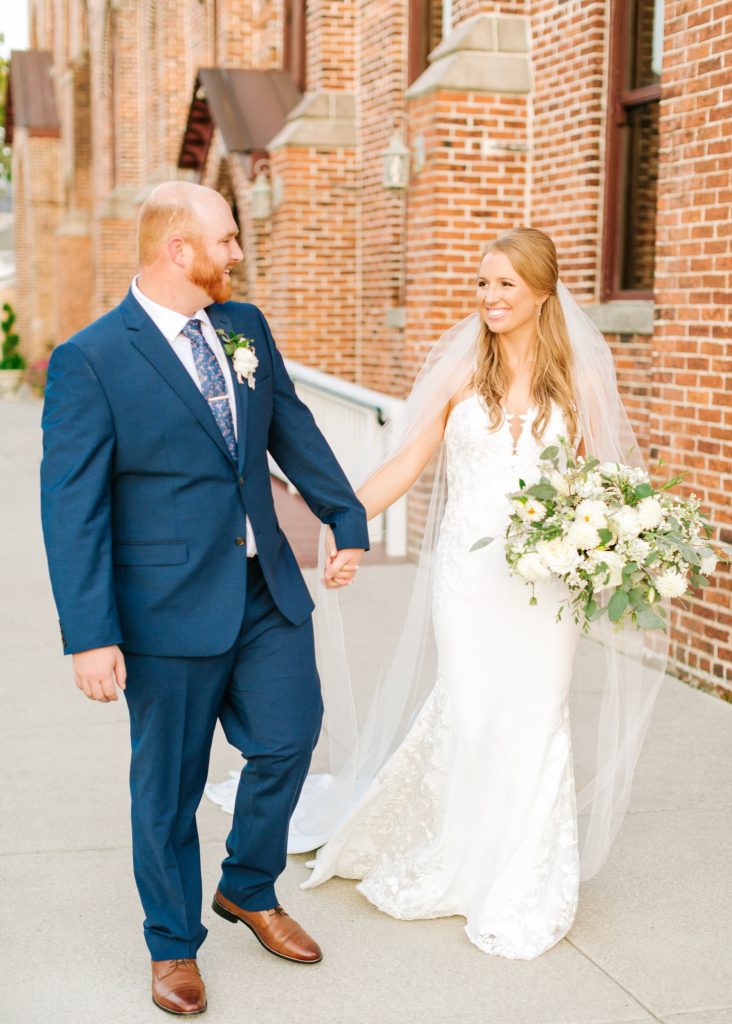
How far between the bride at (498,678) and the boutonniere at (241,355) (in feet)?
2.44

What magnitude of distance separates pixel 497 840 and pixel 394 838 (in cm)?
39

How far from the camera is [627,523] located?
12.2ft

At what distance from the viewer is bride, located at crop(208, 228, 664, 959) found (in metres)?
4.10

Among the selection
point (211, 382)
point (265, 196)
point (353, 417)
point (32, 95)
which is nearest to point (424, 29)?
point (265, 196)

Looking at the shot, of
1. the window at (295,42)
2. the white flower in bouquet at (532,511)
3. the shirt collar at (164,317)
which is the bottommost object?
the white flower in bouquet at (532,511)

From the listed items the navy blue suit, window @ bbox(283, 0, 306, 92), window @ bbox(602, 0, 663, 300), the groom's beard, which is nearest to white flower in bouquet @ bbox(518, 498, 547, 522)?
the navy blue suit

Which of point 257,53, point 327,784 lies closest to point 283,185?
point 257,53

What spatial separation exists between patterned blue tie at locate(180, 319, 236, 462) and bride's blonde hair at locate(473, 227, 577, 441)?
3.31 ft

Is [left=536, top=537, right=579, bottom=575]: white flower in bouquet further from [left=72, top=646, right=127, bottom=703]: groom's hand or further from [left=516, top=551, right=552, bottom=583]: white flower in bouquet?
[left=72, top=646, right=127, bottom=703]: groom's hand

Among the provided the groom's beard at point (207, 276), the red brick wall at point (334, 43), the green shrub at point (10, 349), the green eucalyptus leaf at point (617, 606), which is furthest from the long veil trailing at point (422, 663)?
the green shrub at point (10, 349)

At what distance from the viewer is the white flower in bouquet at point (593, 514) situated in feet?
12.1

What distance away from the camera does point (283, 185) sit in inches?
508

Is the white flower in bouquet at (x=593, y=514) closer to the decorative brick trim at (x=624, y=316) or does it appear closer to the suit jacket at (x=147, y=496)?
the suit jacket at (x=147, y=496)

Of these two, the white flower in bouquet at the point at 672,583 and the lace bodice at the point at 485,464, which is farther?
the lace bodice at the point at 485,464
